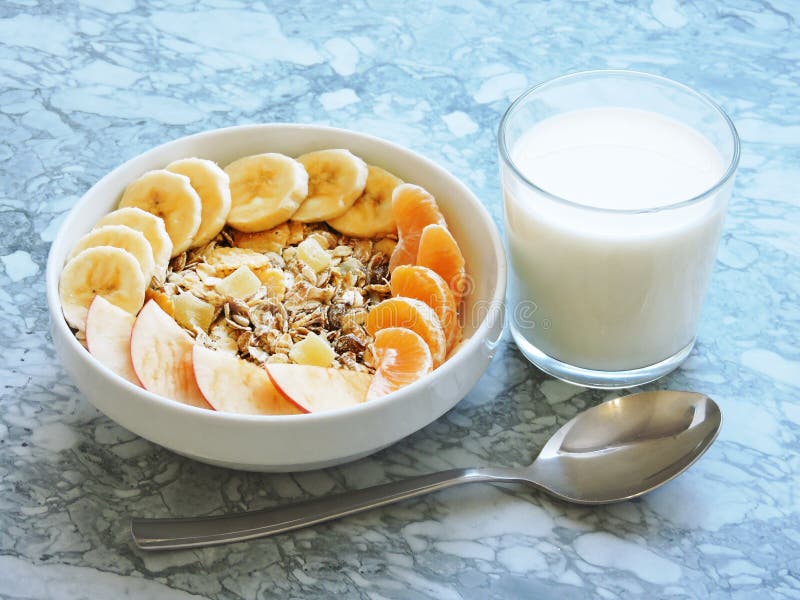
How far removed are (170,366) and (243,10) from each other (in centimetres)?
99

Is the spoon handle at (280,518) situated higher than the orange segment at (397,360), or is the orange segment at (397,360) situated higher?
the orange segment at (397,360)

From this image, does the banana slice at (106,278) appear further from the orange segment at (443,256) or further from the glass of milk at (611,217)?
the glass of milk at (611,217)

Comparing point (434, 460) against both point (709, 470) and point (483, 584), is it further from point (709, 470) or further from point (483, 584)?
point (709, 470)

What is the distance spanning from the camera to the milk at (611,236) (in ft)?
3.52

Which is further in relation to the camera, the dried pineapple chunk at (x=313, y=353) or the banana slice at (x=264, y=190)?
the banana slice at (x=264, y=190)

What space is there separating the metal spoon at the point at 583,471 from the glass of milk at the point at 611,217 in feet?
0.27

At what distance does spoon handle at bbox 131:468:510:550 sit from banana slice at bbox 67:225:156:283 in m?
0.32

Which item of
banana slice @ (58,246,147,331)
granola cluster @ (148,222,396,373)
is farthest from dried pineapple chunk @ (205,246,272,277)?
banana slice @ (58,246,147,331)

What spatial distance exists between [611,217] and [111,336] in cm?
55

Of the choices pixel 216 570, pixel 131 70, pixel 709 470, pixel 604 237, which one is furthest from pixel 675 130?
pixel 131 70

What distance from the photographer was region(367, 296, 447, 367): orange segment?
113 centimetres

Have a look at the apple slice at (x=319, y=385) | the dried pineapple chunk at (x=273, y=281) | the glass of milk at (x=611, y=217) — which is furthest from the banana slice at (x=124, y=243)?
the glass of milk at (x=611, y=217)

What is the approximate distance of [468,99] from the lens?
1706 millimetres

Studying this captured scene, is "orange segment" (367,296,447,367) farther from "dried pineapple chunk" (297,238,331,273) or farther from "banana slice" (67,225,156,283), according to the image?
"banana slice" (67,225,156,283)
